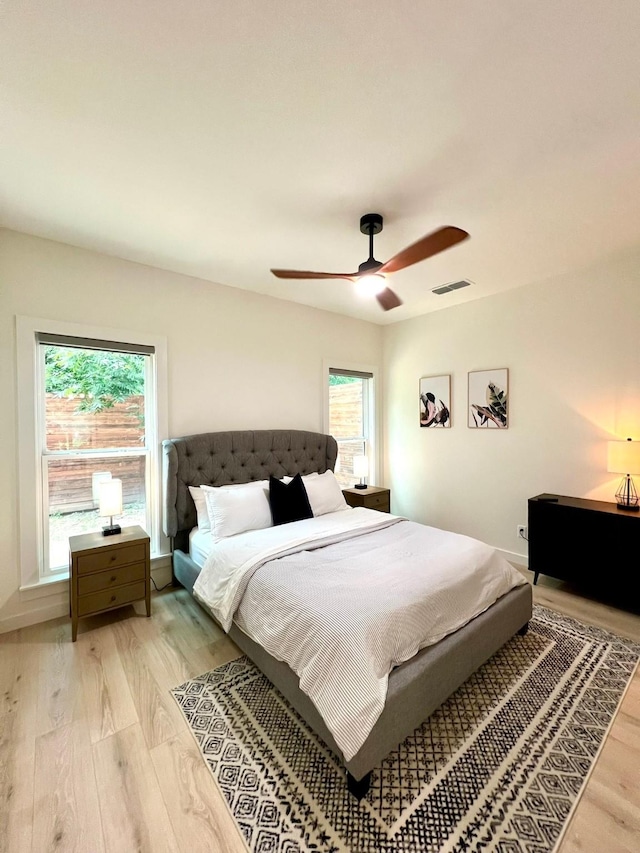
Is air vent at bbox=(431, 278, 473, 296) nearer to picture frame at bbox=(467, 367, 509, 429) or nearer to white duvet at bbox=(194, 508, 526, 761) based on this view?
picture frame at bbox=(467, 367, 509, 429)

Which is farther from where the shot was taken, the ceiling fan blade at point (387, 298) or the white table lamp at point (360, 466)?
the white table lamp at point (360, 466)

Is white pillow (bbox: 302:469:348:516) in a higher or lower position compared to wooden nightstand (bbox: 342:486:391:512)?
higher

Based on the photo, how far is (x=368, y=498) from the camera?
421cm

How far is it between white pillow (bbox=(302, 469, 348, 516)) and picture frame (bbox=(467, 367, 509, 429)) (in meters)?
1.78

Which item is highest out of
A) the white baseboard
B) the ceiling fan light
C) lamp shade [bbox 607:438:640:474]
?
the ceiling fan light

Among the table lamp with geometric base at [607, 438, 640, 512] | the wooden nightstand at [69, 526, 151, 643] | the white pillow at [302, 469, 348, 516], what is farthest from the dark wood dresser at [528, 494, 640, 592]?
the wooden nightstand at [69, 526, 151, 643]

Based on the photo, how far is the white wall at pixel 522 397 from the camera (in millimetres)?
3074

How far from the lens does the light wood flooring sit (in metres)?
1.30

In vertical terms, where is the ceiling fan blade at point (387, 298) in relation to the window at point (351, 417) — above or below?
above

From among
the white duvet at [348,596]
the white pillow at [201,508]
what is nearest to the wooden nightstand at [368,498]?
the white duvet at [348,596]

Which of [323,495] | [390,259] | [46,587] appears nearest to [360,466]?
[323,495]

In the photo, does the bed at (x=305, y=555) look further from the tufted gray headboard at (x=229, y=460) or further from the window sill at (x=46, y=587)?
the window sill at (x=46, y=587)

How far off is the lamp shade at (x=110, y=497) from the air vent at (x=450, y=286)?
A: 3448 mm

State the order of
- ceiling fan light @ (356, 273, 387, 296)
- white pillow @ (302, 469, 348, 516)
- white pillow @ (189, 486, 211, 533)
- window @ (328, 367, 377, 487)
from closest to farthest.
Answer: ceiling fan light @ (356, 273, 387, 296) < white pillow @ (189, 486, 211, 533) < white pillow @ (302, 469, 348, 516) < window @ (328, 367, 377, 487)
